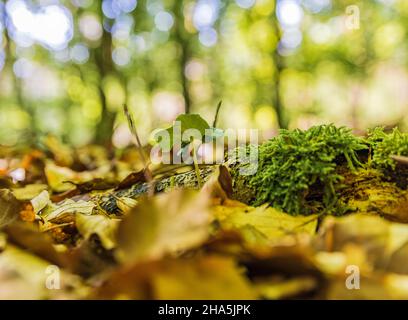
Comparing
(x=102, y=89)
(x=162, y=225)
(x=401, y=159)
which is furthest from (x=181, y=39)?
(x=162, y=225)

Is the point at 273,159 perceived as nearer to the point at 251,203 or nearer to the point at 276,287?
the point at 251,203

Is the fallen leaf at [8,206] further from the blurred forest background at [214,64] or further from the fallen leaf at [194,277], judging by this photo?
the blurred forest background at [214,64]

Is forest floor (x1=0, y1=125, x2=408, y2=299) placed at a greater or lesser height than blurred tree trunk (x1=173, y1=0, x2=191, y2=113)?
lesser

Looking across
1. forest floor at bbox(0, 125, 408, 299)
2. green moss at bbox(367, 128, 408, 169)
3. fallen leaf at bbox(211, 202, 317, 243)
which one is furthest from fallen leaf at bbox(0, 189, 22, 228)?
green moss at bbox(367, 128, 408, 169)

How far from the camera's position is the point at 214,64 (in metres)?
13.5

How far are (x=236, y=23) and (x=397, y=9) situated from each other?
15.2ft

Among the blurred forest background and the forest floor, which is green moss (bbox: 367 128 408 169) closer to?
the forest floor

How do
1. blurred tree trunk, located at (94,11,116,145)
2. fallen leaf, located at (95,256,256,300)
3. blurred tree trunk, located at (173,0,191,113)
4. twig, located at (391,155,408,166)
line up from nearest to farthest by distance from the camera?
1. fallen leaf, located at (95,256,256,300)
2. twig, located at (391,155,408,166)
3. blurred tree trunk, located at (94,11,116,145)
4. blurred tree trunk, located at (173,0,191,113)

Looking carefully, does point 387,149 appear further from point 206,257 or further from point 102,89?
point 102,89

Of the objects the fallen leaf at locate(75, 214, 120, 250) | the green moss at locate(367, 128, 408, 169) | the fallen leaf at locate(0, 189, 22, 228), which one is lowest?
the fallen leaf at locate(75, 214, 120, 250)

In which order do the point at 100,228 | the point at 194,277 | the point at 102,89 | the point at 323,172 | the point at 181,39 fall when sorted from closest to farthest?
1. the point at 194,277
2. the point at 100,228
3. the point at 323,172
4. the point at 102,89
5. the point at 181,39

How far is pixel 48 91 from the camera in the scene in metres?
13.9

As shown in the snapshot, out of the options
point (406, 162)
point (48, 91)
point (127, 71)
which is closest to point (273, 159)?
point (406, 162)

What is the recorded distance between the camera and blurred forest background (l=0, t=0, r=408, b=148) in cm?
991
